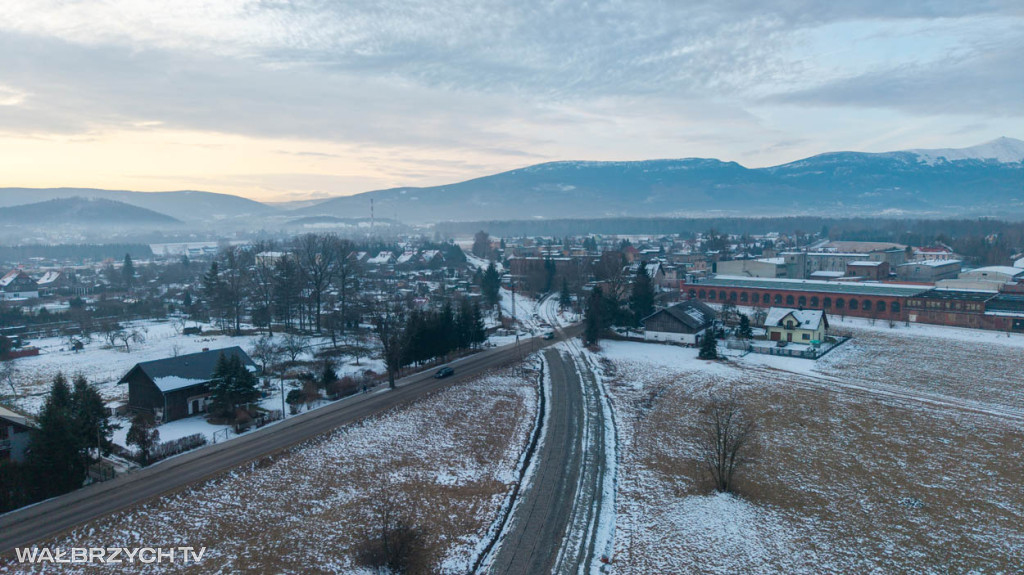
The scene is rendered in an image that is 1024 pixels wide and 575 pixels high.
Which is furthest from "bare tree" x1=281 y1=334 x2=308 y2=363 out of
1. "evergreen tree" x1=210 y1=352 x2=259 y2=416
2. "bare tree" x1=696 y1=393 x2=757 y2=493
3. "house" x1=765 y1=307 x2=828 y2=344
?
"house" x1=765 y1=307 x2=828 y2=344

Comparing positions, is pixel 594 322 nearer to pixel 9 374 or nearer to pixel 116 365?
pixel 116 365

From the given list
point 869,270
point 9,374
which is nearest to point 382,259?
Answer: point 9,374

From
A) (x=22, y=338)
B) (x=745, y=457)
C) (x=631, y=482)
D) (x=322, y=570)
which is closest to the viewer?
(x=322, y=570)

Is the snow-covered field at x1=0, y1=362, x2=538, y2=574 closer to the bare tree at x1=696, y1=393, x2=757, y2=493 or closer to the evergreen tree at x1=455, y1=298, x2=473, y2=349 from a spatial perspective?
the bare tree at x1=696, y1=393, x2=757, y2=493

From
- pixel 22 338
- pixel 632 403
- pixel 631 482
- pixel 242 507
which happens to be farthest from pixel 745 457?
pixel 22 338

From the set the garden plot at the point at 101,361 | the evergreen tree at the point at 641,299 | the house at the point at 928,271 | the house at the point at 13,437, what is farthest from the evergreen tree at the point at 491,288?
the house at the point at 928,271

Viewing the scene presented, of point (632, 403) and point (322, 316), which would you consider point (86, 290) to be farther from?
point (632, 403)
